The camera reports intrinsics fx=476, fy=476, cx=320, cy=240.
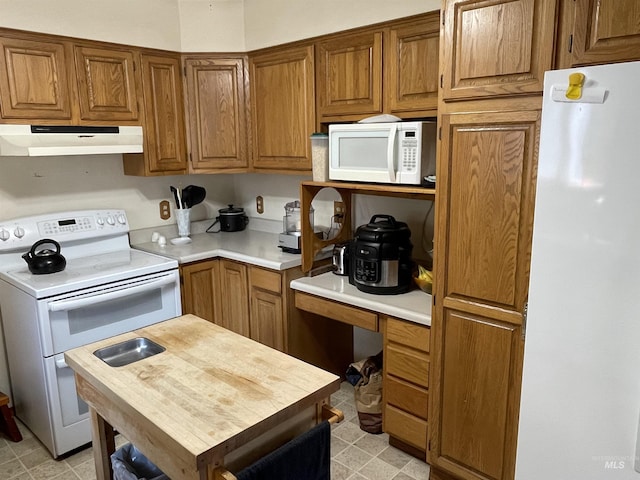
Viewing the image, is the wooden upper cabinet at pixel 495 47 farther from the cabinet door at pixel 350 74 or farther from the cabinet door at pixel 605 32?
the cabinet door at pixel 350 74

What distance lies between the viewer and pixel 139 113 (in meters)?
2.96

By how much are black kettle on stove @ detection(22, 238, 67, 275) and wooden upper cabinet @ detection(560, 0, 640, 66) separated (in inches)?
102

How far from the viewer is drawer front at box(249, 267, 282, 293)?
110 inches

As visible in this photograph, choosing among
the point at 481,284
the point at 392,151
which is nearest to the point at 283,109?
the point at 392,151

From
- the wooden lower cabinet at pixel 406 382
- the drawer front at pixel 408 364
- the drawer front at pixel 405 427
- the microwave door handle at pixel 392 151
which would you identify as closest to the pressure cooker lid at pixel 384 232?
the microwave door handle at pixel 392 151

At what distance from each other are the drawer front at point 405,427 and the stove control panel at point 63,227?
2063 millimetres

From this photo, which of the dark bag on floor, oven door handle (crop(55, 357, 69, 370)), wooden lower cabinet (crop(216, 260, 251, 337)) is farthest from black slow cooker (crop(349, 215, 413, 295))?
oven door handle (crop(55, 357, 69, 370))

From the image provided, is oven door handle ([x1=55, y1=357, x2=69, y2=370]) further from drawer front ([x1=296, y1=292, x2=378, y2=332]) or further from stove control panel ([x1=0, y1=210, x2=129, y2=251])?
drawer front ([x1=296, y1=292, x2=378, y2=332])

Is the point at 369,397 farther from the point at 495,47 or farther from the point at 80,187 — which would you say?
the point at 80,187

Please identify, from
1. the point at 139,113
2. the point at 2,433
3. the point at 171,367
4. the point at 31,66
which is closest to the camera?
the point at 171,367

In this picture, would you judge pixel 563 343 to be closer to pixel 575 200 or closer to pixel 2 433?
pixel 575 200

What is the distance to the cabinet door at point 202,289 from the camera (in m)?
2.96

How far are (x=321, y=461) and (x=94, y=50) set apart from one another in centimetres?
254

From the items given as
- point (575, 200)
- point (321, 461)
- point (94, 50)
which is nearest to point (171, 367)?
point (321, 461)
